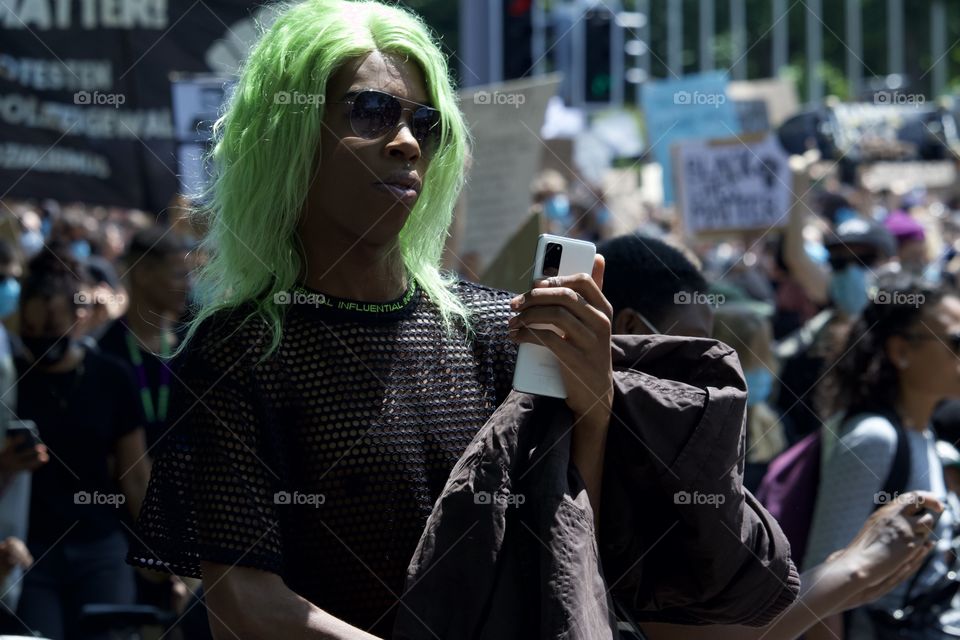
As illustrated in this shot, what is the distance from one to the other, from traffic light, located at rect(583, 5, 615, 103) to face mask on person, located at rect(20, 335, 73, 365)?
7.27 m

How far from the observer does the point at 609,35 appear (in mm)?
11391

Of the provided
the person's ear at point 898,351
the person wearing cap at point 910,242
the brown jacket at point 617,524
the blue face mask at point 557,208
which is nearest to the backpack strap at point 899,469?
the person's ear at point 898,351

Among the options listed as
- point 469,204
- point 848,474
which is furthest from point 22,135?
point 848,474

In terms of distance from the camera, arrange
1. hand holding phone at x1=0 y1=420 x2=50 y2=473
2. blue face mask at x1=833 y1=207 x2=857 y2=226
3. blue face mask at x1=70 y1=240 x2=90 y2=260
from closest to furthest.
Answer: hand holding phone at x1=0 y1=420 x2=50 y2=473
blue face mask at x1=833 y1=207 x2=857 y2=226
blue face mask at x1=70 y1=240 x2=90 y2=260

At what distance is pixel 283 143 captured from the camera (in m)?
1.94

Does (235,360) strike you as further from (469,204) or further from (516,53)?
(516,53)

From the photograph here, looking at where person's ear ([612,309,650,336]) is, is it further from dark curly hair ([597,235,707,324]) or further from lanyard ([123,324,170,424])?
lanyard ([123,324,170,424])

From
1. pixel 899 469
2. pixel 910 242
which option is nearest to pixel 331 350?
pixel 899 469

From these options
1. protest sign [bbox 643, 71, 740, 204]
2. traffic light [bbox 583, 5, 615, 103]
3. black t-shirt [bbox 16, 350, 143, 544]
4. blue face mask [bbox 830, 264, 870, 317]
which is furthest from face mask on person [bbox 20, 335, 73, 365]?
traffic light [bbox 583, 5, 615, 103]

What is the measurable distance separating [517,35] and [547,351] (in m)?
6.40

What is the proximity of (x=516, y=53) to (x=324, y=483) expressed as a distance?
636 cm

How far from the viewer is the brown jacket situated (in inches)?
66.1

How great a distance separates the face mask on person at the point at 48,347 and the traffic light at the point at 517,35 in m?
3.86

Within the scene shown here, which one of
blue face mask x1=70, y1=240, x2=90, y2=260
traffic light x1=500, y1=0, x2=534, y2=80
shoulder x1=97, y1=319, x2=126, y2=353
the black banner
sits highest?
traffic light x1=500, y1=0, x2=534, y2=80
